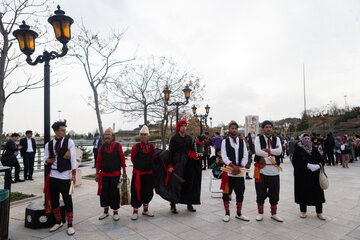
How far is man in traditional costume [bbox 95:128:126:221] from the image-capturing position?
15.2 ft

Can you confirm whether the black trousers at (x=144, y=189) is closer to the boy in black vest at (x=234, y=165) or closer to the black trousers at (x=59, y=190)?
the black trousers at (x=59, y=190)

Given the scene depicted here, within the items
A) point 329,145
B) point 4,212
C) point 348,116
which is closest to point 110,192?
point 4,212

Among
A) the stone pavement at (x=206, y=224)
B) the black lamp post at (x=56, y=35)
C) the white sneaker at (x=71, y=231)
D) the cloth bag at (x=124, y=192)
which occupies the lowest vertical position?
the stone pavement at (x=206, y=224)

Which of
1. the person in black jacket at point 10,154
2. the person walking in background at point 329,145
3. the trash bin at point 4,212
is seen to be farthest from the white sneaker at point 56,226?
the person walking in background at point 329,145

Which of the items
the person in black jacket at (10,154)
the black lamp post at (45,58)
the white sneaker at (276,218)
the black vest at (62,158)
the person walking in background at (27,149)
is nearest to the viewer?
the black vest at (62,158)

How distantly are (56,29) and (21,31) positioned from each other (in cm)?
73

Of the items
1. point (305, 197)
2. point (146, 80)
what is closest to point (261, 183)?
point (305, 197)

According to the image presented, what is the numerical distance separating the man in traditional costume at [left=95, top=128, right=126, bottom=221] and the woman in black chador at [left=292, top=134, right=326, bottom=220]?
11.1 ft

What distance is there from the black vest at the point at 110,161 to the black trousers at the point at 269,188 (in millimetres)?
2660

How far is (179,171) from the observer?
195 inches

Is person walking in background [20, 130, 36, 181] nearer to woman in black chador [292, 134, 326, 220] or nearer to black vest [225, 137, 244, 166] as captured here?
black vest [225, 137, 244, 166]

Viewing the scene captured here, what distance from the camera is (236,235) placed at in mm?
3854

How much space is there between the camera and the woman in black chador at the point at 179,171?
496cm

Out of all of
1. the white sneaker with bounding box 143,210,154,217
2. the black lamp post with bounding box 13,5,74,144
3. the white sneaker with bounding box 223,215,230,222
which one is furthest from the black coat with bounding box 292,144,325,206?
the black lamp post with bounding box 13,5,74,144
